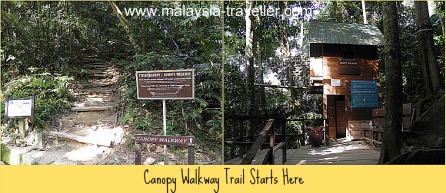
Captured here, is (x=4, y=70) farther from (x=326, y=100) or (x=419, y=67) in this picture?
(x=419, y=67)

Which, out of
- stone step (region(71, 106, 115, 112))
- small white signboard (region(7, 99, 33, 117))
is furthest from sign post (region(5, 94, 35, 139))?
stone step (region(71, 106, 115, 112))

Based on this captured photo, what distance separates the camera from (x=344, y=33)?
417 cm

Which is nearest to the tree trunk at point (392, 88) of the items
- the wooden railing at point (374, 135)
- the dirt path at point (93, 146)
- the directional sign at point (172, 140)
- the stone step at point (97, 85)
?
the wooden railing at point (374, 135)

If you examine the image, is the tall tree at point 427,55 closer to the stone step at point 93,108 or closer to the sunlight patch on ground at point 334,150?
the sunlight patch on ground at point 334,150

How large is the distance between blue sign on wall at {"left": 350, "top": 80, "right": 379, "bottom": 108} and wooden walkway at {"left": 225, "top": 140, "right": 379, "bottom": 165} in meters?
0.49

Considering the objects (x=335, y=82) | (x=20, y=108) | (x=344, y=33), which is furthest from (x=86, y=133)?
(x=344, y=33)

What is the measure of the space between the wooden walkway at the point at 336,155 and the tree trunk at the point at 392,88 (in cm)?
18

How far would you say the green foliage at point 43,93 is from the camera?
5785 mm

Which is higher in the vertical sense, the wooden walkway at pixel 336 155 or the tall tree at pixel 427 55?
the tall tree at pixel 427 55

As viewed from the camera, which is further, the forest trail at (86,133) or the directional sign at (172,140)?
the forest trail at (86,133)

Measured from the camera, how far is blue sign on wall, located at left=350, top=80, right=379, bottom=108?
3.55m

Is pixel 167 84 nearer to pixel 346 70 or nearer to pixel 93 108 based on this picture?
pixel 346 70

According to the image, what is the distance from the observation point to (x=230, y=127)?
4.86m
